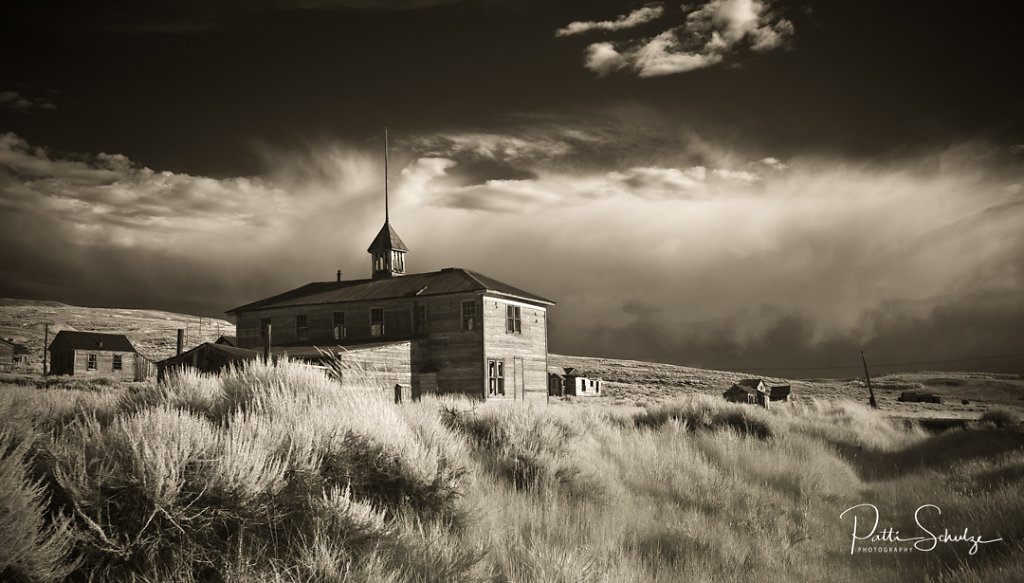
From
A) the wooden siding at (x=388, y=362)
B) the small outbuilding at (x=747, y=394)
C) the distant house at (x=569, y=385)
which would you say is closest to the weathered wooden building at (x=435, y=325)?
the wooden siding at (x=388, y=362)

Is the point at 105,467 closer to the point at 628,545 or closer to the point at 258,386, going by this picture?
Answer: the point at 258,386

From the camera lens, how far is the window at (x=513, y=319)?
103 feet

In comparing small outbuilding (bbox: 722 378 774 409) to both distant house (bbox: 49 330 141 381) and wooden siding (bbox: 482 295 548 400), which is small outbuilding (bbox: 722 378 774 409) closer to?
wooden siding (bbox: 482 295 548 400)

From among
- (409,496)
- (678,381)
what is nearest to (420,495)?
(409,496)

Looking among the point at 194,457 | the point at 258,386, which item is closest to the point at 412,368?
the point at 258,386

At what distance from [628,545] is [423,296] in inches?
946

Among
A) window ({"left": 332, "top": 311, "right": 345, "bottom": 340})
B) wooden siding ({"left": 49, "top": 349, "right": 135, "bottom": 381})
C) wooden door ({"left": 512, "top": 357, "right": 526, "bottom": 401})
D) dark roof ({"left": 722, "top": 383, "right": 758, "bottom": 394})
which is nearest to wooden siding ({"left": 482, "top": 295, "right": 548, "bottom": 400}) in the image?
wooden door ({"left": 512, "top": 357, "right": 526, "bottom": 401})

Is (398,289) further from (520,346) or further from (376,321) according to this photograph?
(520,346)

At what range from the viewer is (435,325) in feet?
99.5

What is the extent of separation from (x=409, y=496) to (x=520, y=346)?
25254 millimetres

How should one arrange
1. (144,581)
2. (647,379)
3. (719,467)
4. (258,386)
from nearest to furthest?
(144,581) < (258,386) < (719,467) < (647,379)

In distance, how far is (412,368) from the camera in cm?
2903

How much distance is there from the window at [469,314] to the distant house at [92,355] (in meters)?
38.1
